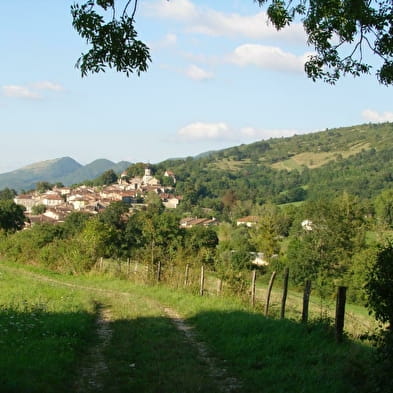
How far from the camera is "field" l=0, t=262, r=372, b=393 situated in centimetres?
735

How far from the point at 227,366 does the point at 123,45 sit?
18.0 ft

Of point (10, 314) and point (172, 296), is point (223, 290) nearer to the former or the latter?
point (172, 296)

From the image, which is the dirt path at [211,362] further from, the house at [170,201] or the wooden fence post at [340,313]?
the house at [170,201]

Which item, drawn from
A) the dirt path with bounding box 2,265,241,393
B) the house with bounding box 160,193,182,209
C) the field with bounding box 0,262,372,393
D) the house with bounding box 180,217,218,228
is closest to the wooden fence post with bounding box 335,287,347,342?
the field with bounding box 0,262,372,393

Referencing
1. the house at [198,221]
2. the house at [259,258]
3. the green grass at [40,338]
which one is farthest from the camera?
the house at [198,221]

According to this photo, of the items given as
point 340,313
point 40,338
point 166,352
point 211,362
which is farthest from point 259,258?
point 40,338

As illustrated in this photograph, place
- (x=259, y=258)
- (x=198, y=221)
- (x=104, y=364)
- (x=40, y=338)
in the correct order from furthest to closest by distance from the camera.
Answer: (x=198, y=221), (x=259, y=258), (x=40, y=338), (x=104, y=364)

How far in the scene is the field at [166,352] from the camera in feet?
24.1

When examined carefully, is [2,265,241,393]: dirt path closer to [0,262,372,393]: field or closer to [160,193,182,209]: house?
[0,262,372,393]: field

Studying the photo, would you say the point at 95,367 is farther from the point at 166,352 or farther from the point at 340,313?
the point at 340,313

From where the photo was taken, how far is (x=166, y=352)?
32.4ft

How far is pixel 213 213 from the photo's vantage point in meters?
164

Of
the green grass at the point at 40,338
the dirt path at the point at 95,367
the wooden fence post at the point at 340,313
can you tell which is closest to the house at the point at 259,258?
the green grass at the point at 40,338

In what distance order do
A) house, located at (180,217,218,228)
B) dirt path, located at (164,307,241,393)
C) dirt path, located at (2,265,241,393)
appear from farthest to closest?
1. house, located at (180,217,218,228)
2. dirt path, located at (164,307,241,393)
3. dirt path, located at (2,265,241,393)
